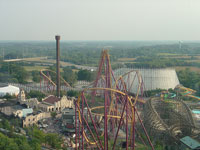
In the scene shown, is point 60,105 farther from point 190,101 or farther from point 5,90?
point 190,101

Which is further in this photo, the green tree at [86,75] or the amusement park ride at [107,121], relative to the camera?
the green tree at [86,75]

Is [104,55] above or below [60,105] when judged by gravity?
above

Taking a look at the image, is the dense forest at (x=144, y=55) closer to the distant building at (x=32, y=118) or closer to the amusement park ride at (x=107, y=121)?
the amusement park ride at (x=107, y=121)

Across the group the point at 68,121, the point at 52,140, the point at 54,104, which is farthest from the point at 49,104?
the point at 52,140

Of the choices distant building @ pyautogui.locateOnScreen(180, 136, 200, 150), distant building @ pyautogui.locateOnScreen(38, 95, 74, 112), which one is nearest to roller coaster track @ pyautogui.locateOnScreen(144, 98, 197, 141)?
distant building @ pyautogui.locateOnScreen(180, 136, 200, 150)

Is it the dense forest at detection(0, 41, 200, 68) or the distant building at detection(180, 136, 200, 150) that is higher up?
the dense forest at detection(0, 41, 200, 68)

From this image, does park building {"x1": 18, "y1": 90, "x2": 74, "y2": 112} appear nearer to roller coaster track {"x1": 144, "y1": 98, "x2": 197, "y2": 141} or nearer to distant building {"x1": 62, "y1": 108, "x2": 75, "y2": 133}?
distant building {"x1": 62, "y1": 108, "x2": 75, "y2": 133}

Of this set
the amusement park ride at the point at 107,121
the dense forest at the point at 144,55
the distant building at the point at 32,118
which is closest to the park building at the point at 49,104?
the distant building at the point at 32,118

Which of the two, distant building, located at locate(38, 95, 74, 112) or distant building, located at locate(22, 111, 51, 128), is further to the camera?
distant building, located at locate(38, 95, 74, 112)

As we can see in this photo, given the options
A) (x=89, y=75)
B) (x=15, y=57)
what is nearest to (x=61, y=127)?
(x=89, y=75)
